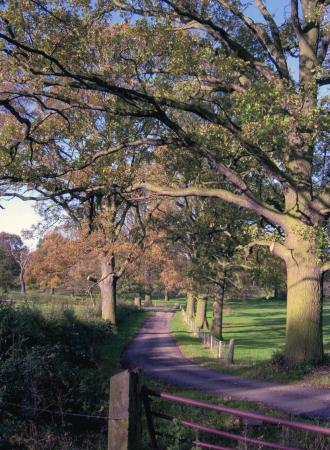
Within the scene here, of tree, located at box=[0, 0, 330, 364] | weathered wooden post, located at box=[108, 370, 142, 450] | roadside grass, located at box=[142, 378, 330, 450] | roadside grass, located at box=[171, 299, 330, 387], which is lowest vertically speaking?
roadside grass, located at box=[171, 299, 330, 387]

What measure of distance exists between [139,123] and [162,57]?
18.6ft

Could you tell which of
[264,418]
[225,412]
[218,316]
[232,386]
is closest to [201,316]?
[218,316]

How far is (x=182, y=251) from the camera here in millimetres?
45250

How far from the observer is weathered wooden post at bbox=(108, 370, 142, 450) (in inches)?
192

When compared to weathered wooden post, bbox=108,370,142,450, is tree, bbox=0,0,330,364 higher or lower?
higher

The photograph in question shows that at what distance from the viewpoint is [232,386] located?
14695 mm

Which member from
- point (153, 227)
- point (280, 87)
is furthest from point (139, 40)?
point (153, 227)

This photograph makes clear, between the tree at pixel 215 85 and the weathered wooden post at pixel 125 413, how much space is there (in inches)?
326

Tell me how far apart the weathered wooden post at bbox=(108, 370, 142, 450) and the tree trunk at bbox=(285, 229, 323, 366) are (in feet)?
37.2

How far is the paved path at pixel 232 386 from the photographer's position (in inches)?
455

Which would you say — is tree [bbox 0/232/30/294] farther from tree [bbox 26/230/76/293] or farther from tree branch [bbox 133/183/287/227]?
tree branch [bbox 133/183/287/227]

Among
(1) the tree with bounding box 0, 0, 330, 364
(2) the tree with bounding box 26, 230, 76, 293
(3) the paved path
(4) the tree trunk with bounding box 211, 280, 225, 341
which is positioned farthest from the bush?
(4) the tree trunk with bounding box 211, 280, 225, 341

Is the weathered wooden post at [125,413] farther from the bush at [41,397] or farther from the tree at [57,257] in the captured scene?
the tree at [57,257]

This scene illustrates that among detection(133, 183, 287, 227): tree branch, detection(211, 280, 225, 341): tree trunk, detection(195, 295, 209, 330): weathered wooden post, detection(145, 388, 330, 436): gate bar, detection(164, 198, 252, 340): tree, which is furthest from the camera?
detection(195, 295, 209, 330): weathered wooden post
